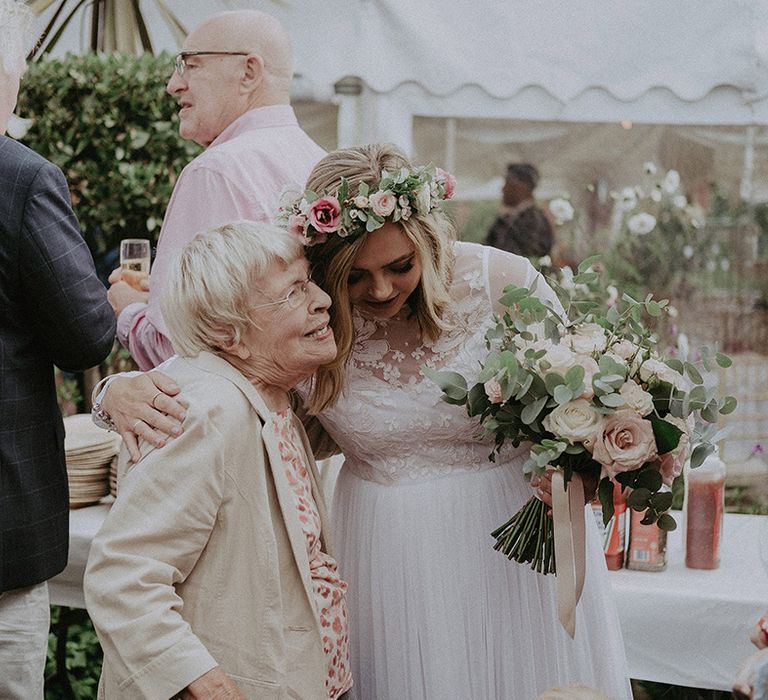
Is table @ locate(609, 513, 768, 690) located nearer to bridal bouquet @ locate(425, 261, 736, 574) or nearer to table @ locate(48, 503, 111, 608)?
bridal bouquet @ locate(425, 261, 736, 574)

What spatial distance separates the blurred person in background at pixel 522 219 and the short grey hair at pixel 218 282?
4.01m

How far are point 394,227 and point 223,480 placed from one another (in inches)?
23.7

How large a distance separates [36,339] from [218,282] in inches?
30.2

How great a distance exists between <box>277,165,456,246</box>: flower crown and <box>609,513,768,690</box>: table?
1187 millimetres

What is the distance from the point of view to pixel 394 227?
2.15 metres

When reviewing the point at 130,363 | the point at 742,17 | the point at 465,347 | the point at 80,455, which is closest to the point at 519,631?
the point at 465,347

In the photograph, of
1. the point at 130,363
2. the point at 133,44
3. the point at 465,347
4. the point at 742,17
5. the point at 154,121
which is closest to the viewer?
the point at 465,347

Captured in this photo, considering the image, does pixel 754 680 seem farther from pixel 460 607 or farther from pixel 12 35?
pixel 12 35

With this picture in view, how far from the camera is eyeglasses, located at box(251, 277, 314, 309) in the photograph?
2043 mm

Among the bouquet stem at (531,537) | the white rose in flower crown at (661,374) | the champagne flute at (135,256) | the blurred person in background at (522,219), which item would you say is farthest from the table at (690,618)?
the blurred person in background at (522,219)

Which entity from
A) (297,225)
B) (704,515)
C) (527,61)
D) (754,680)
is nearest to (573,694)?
(754,680)

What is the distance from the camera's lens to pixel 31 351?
101 inches

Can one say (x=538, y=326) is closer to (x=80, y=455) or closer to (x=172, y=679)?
(x=172, y=679)

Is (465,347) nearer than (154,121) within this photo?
Yes
